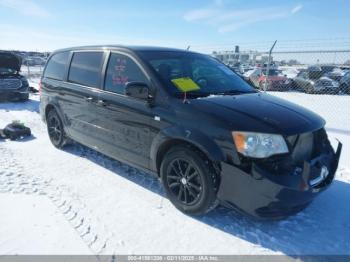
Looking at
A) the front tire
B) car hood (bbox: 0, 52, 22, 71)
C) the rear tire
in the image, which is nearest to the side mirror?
the front tire

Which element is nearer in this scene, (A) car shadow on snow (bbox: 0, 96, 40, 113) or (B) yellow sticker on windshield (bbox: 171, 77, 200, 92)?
(B) yellow sticker on windshield (bbox: 171, 77, 200, 92)

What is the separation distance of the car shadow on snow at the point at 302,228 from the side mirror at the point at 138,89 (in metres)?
1.29

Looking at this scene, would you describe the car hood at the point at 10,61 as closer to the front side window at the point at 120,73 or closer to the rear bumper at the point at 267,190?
the front side window at the point at 120,73

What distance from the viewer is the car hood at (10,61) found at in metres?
10.8

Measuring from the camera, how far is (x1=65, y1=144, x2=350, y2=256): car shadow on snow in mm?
2949

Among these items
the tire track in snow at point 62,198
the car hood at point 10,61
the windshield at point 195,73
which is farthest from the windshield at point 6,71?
the windshield at point 195,73

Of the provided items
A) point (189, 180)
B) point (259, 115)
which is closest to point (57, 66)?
point (189, 180)

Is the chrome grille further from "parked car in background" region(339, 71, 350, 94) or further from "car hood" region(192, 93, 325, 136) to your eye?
"parked car in background" region(339, 71, 350, 94)

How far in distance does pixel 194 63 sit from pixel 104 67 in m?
1.24

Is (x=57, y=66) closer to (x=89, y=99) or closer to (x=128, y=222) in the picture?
(x=89, y=99)

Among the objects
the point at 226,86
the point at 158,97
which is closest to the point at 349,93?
the point at 226,86

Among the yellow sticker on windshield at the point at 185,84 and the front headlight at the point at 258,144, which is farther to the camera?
the yellow sticker on windshield at the point at 185,84

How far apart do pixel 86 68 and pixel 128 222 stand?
2.55 metres

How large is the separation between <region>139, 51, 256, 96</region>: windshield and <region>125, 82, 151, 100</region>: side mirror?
232 millimetres
